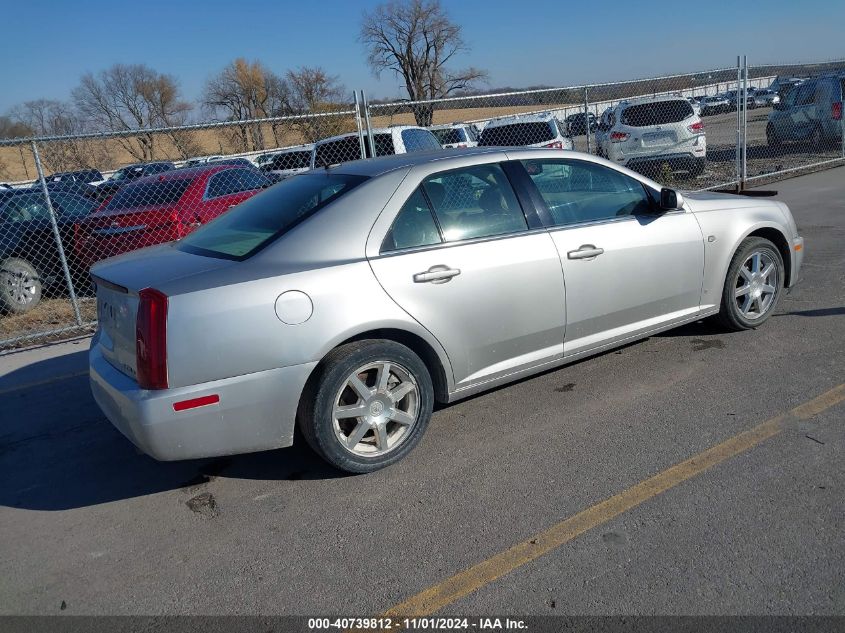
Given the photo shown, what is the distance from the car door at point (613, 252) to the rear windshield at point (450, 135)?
1150cm

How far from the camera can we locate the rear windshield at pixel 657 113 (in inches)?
569

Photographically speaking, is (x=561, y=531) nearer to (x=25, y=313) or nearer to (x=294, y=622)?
(x=294, y=622)

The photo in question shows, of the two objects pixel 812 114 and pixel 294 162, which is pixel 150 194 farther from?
pixel 812 114

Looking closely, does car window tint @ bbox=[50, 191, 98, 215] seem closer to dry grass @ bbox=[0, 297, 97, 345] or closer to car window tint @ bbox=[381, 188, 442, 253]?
dry grass @ bbox=[0, 297, 97, 345]

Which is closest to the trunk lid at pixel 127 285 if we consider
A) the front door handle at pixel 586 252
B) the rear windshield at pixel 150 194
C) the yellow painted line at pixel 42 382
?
the front door handle at pixel 586 252

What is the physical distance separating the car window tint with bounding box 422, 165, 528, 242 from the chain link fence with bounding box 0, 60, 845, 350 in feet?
4.50

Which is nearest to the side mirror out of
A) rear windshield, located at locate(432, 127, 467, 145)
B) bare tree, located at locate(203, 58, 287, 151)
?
rear windshield, located at locate(432, 127, 467, 145)

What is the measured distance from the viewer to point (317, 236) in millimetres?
3824

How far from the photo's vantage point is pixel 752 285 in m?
5.51

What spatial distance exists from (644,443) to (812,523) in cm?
99

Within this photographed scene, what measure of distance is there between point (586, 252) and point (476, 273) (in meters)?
0.83

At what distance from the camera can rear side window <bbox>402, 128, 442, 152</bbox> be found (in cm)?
1195

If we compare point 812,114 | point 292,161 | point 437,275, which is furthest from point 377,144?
point 812,114

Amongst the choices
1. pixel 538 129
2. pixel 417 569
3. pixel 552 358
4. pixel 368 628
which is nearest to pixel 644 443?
pixel 552 358
